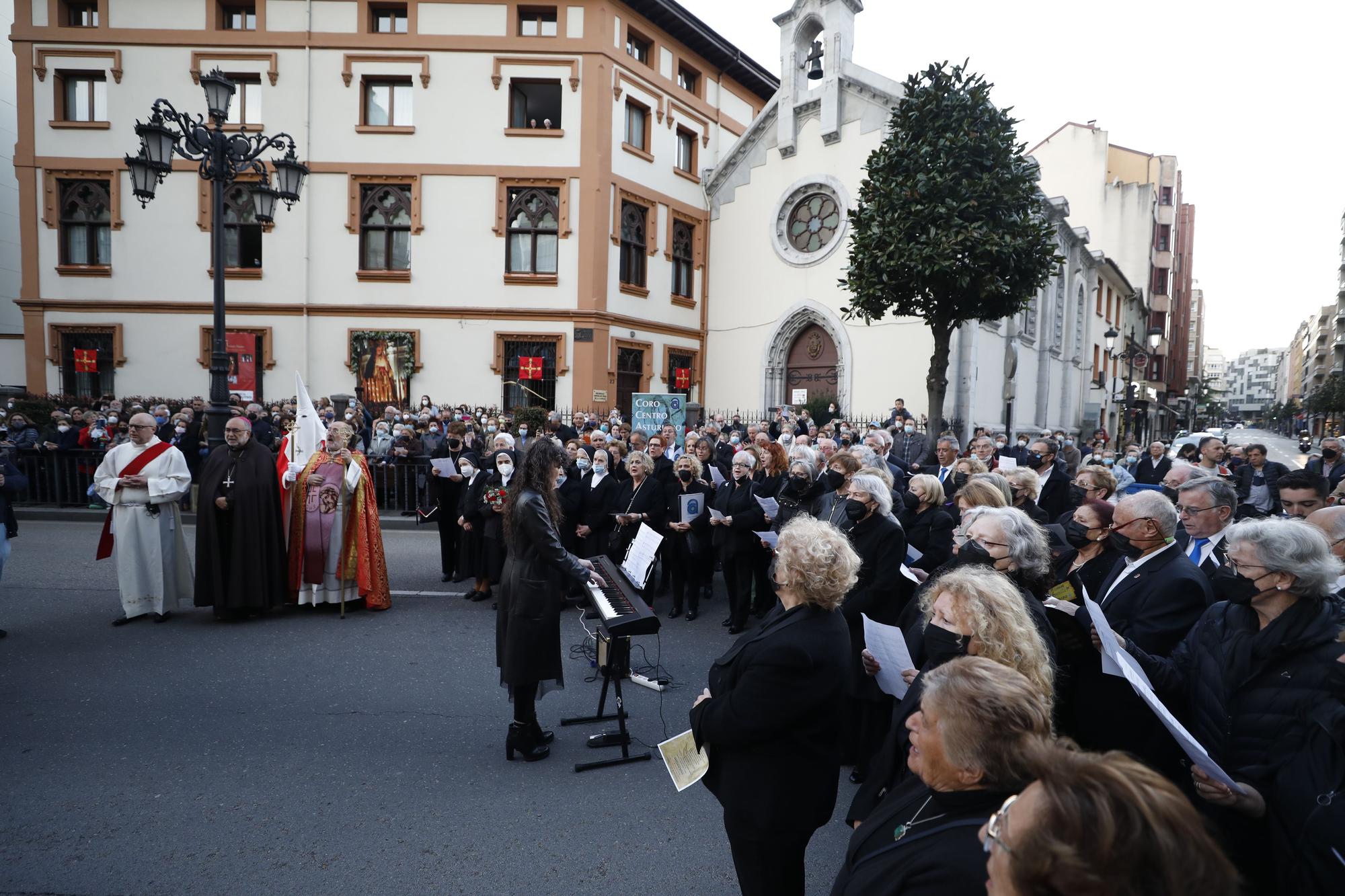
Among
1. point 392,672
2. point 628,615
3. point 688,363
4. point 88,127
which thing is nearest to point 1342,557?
point 628,615

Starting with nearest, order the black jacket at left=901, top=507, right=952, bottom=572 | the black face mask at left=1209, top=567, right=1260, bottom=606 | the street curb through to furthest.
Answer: the black face mask at left=1209, top=567, right=1260, bottom=606 → the black jacket at left=901, top=507, right=952, bottom=572 → the street curb

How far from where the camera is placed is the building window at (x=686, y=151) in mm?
24188

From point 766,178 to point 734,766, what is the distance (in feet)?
76.2

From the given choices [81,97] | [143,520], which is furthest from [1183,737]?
[81,97]

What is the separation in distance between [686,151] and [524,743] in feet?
76.1

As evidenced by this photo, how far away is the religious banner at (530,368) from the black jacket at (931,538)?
16999 millimetres

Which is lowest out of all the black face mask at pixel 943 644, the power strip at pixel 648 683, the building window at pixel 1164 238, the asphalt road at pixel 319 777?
the asphalt road at pixel 319 777

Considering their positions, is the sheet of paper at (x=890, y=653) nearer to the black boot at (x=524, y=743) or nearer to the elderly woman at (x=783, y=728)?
the elderly woman at (x=783, y=728)

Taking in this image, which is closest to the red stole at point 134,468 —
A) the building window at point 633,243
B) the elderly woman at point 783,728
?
the elderly woman at point 783,728

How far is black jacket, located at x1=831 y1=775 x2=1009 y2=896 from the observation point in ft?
5.22

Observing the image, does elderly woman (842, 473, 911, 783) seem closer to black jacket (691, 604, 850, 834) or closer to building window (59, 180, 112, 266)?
black jacket (691, 604, 850, 834)

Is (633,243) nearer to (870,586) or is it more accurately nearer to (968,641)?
(870,586)

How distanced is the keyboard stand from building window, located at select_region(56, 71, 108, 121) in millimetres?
24529

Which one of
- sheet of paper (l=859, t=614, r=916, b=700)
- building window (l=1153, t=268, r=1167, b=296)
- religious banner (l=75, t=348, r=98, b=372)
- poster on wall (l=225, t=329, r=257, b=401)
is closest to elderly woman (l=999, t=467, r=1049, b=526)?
sheet of paper (l=859, t=614, r=916, b=700)
